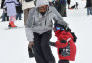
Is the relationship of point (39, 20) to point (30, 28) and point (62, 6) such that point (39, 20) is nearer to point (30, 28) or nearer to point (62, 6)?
point (30, 28)

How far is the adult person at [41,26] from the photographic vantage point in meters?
4.03

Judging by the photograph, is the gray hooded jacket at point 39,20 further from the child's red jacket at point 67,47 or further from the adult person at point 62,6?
the adult person at point 62,6

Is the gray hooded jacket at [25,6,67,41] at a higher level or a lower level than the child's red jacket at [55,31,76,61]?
higher

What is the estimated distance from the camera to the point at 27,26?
4109mm

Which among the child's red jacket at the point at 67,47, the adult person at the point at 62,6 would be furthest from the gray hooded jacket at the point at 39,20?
the adult person at the point at 62,6

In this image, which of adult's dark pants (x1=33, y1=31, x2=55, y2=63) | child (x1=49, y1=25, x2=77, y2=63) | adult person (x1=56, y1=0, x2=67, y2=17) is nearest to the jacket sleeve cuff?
adult's dark pants (x1=33, y1=31, x2=55, y2=63)

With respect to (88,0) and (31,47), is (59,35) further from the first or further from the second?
(88,0)

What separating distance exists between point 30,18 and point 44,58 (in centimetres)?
59

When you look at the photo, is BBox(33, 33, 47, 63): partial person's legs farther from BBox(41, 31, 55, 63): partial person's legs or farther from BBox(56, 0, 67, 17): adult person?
BBox(56, 0, 67, 17): adult person

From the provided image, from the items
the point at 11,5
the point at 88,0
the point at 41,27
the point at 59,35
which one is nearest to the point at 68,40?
the point at 59,35

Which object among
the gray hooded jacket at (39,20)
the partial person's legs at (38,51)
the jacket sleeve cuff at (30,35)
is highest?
the gray hooded jacket at (39,20)

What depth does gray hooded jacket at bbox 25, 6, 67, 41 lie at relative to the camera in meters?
4.04

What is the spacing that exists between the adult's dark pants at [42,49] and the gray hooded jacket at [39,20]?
94mm

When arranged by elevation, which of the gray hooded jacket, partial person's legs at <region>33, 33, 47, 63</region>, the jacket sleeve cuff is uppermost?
the gray hooded jacket
